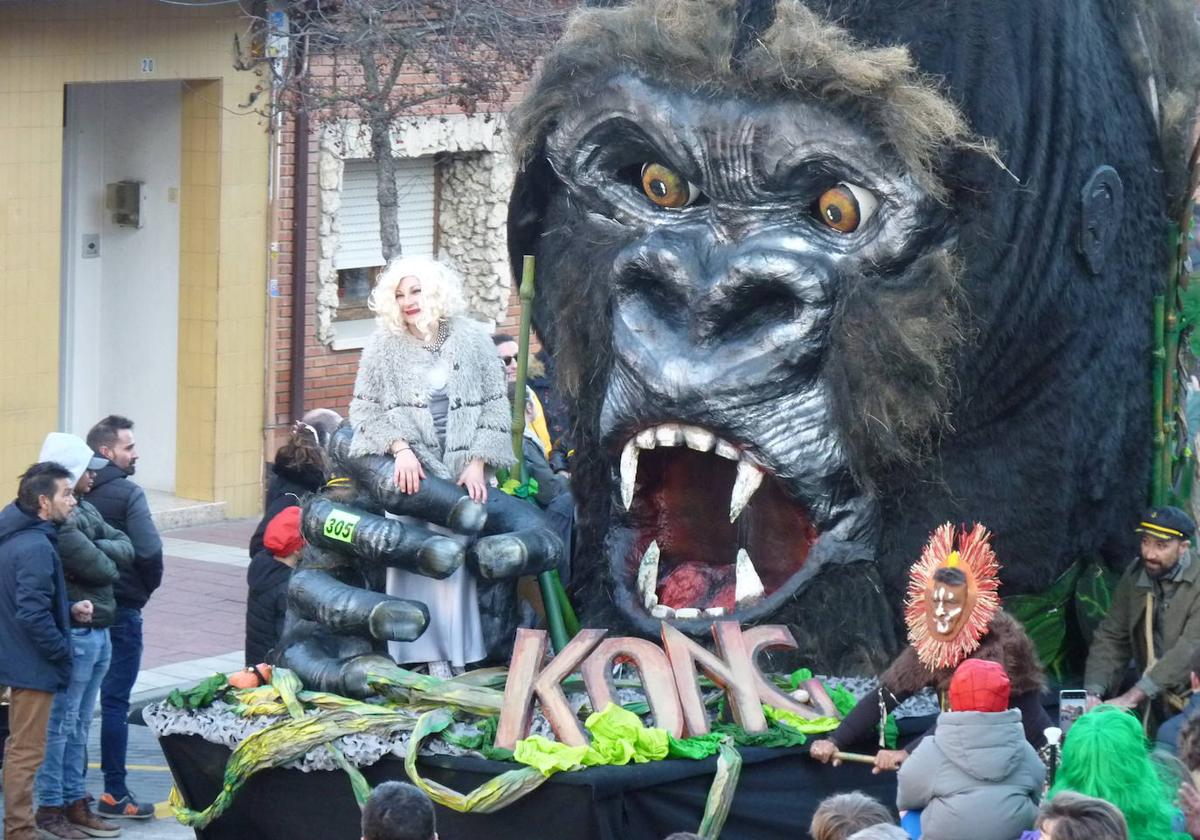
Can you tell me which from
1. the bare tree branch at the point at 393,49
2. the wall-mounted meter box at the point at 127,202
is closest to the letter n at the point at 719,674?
the bare tree branch at the point at 393,49

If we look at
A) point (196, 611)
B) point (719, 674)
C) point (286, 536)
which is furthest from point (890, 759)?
point (196, 611)

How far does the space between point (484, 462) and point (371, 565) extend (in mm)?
528

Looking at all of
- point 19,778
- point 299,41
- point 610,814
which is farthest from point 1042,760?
point 299,41

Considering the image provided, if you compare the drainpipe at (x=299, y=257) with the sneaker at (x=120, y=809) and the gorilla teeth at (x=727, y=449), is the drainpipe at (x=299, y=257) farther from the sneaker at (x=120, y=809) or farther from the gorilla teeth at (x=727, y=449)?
the gorilla teeth at (x=727, y=449)

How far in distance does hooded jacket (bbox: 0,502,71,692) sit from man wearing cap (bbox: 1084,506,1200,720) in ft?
11.8

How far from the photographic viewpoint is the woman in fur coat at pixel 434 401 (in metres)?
7.57

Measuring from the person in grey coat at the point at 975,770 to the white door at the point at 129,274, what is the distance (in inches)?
371

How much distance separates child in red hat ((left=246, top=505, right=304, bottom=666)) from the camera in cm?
865

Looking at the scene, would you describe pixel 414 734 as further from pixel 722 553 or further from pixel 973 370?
pixel 973 370

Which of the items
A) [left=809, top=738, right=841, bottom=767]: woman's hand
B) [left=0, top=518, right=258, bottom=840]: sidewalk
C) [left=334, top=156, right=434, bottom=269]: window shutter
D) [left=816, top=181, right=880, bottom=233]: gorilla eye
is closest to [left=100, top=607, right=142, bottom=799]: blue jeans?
[left=0, top=518, right=258, bottom=840]: sidewalk

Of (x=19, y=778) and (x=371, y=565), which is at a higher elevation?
(x=371, y=565)

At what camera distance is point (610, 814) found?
654cm

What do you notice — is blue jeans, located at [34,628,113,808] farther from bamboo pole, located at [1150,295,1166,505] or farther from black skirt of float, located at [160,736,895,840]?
bamboo pole, located at [1150,295,1166,505]

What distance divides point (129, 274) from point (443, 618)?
295 inches
